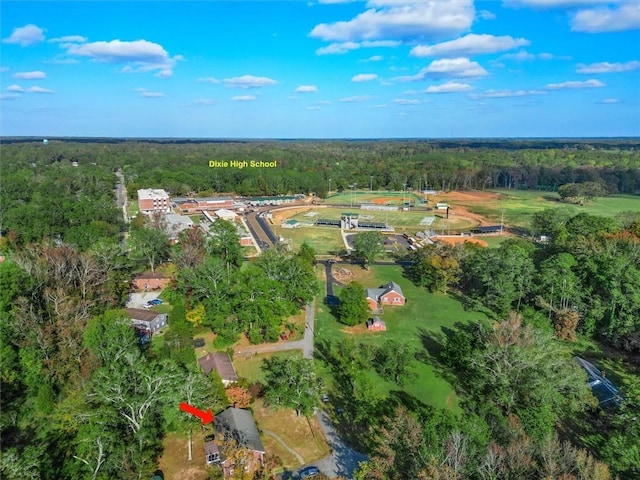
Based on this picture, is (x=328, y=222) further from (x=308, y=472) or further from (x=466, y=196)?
(x=308, y=472)

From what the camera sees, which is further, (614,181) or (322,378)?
(614,181)

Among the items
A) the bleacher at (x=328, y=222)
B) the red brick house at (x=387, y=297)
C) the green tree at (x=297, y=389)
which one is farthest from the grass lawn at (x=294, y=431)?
the bleacher at (x=328, y=222)

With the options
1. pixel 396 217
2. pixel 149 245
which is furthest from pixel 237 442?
pixel 396 217

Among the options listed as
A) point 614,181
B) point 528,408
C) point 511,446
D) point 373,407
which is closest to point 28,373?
point 373,407

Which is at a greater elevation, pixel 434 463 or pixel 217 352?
pixel 434 463

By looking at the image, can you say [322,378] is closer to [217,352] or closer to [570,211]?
[217,352]

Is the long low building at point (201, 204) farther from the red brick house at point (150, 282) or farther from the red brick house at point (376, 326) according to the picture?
the red brick house at point (376, 326)

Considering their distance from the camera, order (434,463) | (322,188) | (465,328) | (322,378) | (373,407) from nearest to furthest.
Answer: (434,463) < (373,407) < (322,378) < (465,328) < (322,188)

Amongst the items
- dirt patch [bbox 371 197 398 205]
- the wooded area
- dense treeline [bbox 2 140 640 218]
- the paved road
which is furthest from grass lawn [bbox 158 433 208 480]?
dense treeline [bbox 2 140 640 218]
